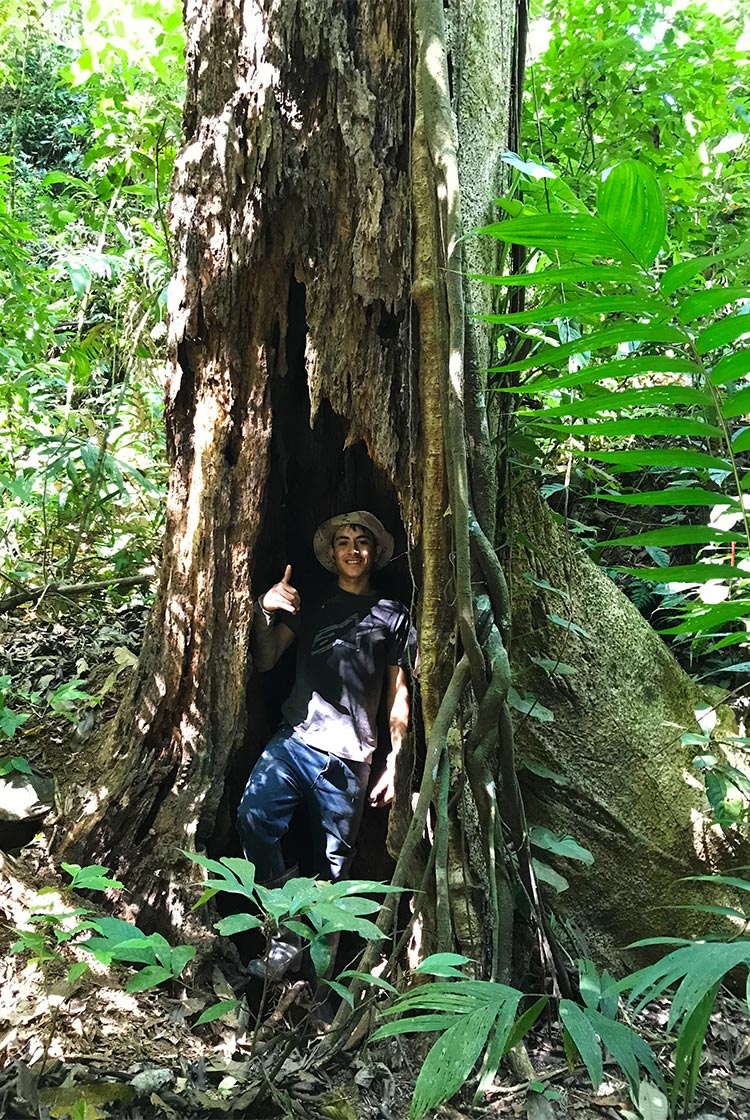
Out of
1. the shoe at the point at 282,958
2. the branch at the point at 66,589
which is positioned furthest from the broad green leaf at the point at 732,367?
the branch at the point at 66,589

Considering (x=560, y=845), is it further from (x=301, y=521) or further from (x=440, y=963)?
(x=301, y=521)

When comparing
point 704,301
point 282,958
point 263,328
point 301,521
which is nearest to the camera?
point 704,301

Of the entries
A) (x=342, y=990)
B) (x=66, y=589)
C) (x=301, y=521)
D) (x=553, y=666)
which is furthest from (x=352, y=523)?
(x=342, y=990)

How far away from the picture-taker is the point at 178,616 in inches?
123

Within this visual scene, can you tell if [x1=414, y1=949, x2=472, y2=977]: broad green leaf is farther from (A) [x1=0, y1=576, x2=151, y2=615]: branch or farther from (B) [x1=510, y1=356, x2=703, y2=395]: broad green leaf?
(A) [x1=0, y1=576, x2=151, y2=615]: branch

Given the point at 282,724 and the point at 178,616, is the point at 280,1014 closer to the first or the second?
the point at 282,724

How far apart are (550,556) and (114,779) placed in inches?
76.1

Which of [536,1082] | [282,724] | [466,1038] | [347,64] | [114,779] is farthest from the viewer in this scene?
[282,724]

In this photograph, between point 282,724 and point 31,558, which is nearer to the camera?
point 282,724

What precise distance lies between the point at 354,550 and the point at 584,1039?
2409 mm

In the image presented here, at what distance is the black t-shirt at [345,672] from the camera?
3.30 meters

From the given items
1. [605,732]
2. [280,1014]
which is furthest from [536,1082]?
[605,732]

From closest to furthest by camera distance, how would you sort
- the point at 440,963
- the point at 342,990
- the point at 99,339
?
the point at 440,963, the point at 342,990, the point at 99,339

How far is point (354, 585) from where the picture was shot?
3.58m
